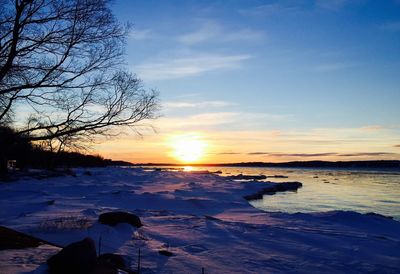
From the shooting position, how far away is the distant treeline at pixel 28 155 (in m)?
7.88

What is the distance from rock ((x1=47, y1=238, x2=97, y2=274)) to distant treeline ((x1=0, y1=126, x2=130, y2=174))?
210 cm

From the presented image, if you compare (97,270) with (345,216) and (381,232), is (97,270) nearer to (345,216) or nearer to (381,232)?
(381,232)

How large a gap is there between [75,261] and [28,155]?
143ft

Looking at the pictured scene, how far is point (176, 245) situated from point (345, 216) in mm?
9649

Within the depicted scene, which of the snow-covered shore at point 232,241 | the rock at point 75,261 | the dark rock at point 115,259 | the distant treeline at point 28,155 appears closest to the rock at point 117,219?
the snow-covered shore at point 232,241

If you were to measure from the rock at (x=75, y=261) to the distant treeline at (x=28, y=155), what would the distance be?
2103mm

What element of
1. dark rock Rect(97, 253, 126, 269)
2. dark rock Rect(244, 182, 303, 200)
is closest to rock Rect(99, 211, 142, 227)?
dark rock Rect(97, 253, 126, 269)

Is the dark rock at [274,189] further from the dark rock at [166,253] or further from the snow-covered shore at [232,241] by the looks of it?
the dark rock at [166,253]

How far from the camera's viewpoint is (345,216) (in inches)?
679

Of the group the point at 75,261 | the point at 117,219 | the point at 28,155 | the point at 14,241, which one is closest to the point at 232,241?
the point at 117,219

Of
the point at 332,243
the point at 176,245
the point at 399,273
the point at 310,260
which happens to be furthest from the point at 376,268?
the point at 176,245

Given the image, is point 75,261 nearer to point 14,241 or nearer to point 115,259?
point 115,259

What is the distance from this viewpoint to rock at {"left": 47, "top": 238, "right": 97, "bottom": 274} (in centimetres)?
679

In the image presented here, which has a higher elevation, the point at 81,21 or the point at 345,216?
the point at 81,21
